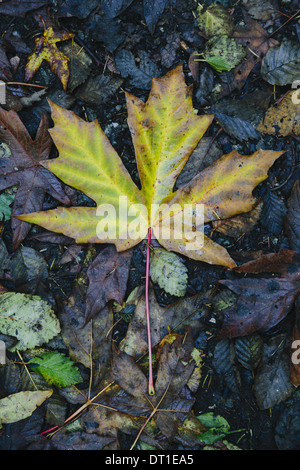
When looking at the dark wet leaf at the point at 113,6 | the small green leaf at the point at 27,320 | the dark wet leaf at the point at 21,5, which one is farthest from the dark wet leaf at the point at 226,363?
the dark wet leaf at the point at 21,5

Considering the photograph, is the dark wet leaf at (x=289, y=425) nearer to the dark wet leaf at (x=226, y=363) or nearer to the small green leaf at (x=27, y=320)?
the dark wet leaf at (x=226, y=363)

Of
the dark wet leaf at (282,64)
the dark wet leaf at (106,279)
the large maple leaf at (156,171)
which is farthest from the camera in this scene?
the dark wet leaf at (282,64)

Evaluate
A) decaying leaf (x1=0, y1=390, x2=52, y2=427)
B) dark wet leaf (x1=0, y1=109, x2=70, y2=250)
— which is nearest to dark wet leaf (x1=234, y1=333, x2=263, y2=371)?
decaying leaf (x1=0, y1=390, x2=52, y2=427)

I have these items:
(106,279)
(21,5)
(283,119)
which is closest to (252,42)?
(283,119)

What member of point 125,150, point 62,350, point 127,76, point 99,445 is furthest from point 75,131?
point 99,445

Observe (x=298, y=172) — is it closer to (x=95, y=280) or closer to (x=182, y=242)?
(x=182, y=242)

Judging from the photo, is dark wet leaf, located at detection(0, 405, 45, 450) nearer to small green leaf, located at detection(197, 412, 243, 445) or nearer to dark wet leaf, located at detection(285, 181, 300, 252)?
small green leaf, located at detection(197, 412, 243, 445)
